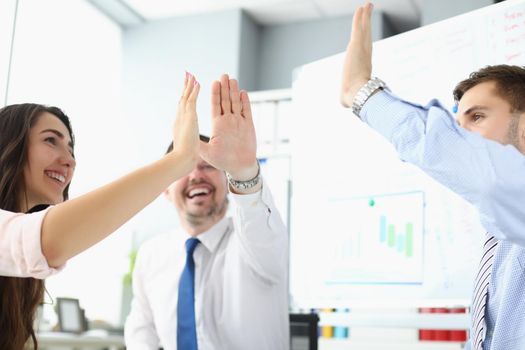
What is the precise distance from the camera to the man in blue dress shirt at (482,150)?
3.58 ft

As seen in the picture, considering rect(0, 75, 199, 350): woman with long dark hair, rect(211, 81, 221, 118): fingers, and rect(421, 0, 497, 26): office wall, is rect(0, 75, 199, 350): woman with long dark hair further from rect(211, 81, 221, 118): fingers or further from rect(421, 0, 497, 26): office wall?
rect(421, 0, 497, 26): office wall

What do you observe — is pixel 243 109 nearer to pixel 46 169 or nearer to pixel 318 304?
pixel 46 169

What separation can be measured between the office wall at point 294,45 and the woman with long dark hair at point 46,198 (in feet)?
11.8

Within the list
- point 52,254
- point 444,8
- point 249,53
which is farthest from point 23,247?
point 249,53

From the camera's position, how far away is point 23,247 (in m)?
1.21

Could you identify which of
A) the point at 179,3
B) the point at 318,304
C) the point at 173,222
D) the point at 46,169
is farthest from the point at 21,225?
the point at 179,3

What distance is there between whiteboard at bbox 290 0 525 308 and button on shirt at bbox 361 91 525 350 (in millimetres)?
1071

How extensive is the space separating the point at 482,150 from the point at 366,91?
28 cm

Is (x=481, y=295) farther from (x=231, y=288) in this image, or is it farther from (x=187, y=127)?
(x=231, y=288)

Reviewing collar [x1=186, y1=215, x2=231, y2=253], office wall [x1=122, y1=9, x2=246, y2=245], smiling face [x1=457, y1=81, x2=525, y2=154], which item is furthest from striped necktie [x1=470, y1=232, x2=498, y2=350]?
office wall [x1=122, y1=9, x2=246, y2=245]

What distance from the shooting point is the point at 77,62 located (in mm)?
5043

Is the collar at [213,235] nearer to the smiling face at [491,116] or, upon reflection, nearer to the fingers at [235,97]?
the fingers at [235,97]

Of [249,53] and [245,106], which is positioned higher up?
[249,53]

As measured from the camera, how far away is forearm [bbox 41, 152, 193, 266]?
1195 millimetres
